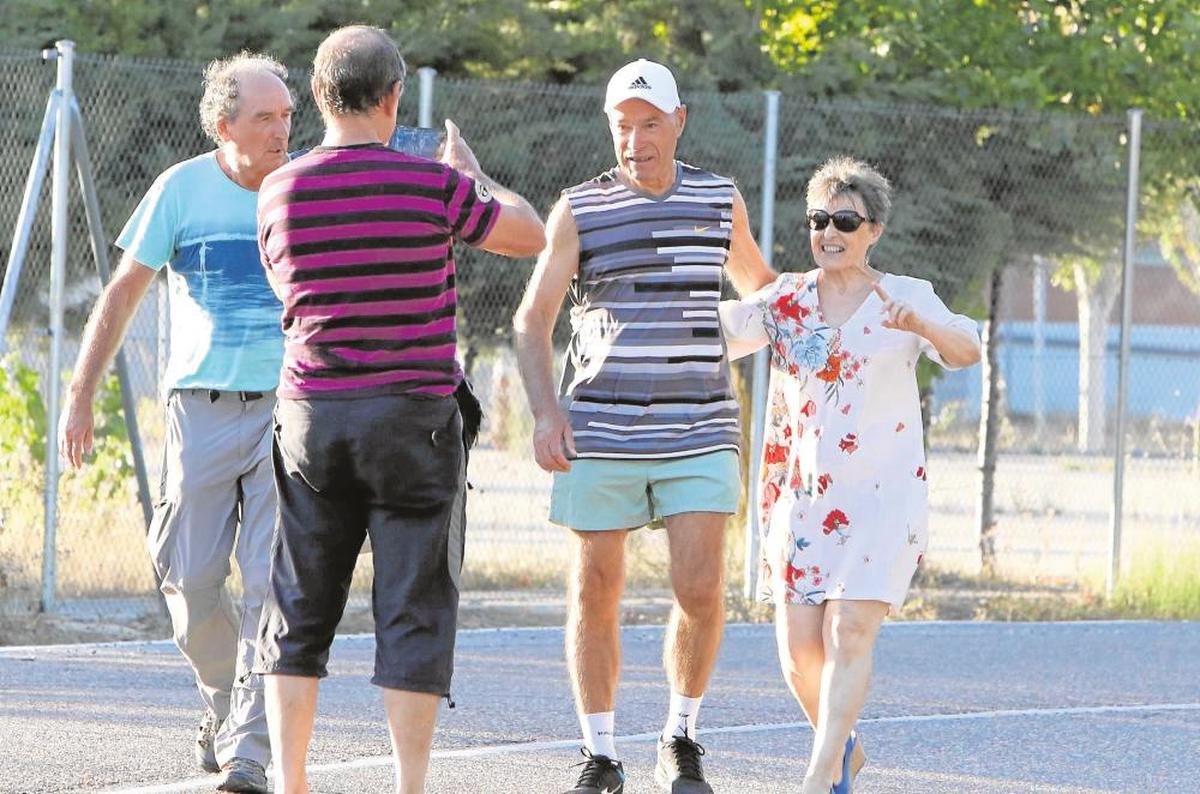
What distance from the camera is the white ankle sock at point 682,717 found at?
6.19 metres

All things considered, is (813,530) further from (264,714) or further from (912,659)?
(912,659)

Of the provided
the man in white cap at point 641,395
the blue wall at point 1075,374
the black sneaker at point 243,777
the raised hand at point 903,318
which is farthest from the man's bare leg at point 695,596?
the blue wall at point 1075,374

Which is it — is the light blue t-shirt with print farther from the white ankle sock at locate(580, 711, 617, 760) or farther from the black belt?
the white ankle sock at locate(580, 711, 617, 760)

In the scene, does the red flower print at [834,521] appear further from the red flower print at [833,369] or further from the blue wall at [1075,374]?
the blue wall at [1075,374]

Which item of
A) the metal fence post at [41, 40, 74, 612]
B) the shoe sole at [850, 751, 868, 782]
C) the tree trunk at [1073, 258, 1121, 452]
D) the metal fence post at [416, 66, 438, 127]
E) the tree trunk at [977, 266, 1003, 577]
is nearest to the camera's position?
the shoe sole at [850, 751, 868, 782]

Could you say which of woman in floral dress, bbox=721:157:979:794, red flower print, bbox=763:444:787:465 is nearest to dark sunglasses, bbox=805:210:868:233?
woman in floral dress, bbox=721:157:979:794

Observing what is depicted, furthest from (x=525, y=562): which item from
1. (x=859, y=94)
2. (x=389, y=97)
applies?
(x=389, y=97)

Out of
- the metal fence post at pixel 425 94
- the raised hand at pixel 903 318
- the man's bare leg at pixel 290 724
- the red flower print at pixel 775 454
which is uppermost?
the metal fence post at pixel 425 94

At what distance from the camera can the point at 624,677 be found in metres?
8.54

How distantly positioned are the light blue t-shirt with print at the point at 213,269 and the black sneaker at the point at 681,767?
155 cm

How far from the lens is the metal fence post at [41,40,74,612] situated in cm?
945

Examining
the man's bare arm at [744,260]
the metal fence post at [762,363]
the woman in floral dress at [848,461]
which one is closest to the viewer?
the woman in floral dress at [848,461]

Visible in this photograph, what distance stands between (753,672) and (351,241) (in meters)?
4.32

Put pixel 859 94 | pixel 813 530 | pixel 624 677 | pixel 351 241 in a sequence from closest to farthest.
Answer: pixel 351 241 → pixel 813 530 → pixel 624 677 → pixel 859 94
